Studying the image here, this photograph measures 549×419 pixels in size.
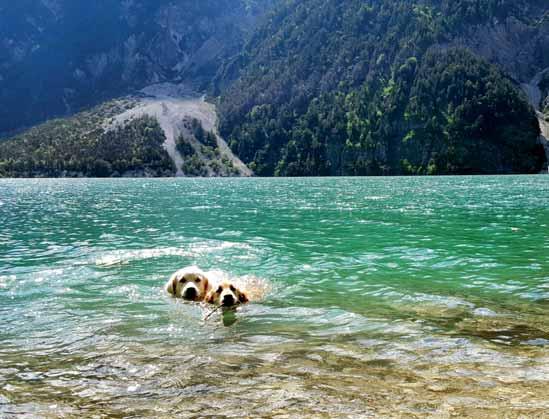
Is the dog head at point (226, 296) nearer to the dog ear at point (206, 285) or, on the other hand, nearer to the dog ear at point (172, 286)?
the dog ear at point (206, 285)

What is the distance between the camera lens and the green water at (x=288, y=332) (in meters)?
7.06

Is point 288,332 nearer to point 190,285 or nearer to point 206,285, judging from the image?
point 190,285

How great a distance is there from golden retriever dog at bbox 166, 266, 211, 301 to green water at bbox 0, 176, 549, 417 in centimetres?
37

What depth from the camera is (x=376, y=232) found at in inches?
1115

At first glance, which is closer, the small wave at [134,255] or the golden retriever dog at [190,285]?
the golden retriever dog at [190,285]

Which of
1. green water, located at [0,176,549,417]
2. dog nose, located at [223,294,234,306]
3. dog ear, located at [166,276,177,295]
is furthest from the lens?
dog ear, located at [166,276,177,295]

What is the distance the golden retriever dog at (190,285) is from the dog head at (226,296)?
35 cm

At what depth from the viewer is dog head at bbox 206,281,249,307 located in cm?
1297

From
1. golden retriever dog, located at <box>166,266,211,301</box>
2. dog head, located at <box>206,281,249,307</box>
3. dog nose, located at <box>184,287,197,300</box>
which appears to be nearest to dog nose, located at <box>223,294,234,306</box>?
dog head, located at <box>206,281,249,307</box>

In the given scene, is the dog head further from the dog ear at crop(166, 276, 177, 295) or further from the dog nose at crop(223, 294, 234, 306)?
the dog ear at crop(166, 276, 177, 295)

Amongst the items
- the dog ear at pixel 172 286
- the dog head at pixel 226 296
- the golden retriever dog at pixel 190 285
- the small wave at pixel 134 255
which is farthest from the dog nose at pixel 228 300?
the small wave at pixel 134 255

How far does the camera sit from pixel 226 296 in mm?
12953

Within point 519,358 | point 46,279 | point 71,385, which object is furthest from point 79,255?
point 519,358

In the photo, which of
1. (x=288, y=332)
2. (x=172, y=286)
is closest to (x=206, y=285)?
(x=172, y=286)
